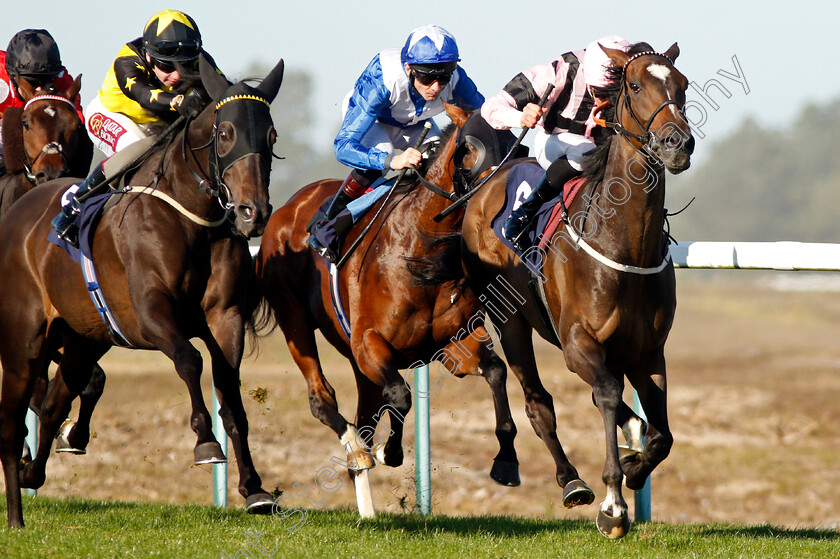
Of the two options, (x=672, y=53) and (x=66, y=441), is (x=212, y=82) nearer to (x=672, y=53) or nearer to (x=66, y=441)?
(x=672, y=53)

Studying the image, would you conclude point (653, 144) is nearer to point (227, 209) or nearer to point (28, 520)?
point (227, 209)

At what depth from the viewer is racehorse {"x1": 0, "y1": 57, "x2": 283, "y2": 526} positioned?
4816 mm

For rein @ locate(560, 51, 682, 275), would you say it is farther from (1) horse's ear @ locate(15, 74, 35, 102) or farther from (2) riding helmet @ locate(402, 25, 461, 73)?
(1) horse's ear @ locate(15, 74, 35, 102)

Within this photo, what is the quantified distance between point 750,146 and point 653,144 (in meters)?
77.9

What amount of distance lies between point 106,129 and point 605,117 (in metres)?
2.86

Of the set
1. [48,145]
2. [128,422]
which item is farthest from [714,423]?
[48,145]

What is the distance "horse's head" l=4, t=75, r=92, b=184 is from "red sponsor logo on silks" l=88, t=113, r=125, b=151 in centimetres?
67

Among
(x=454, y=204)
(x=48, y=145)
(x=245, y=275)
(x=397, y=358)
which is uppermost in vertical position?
(x=48, y=145)

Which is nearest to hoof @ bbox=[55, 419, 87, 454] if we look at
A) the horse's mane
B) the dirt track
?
the dirt track

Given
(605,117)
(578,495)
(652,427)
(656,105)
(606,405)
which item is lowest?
(578,495)

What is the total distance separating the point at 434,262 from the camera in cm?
540

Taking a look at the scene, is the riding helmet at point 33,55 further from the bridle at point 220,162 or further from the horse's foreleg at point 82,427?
the bridle at point 220,162

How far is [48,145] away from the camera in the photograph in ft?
21.6

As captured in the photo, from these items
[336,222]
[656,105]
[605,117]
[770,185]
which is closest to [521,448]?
[336,222]
